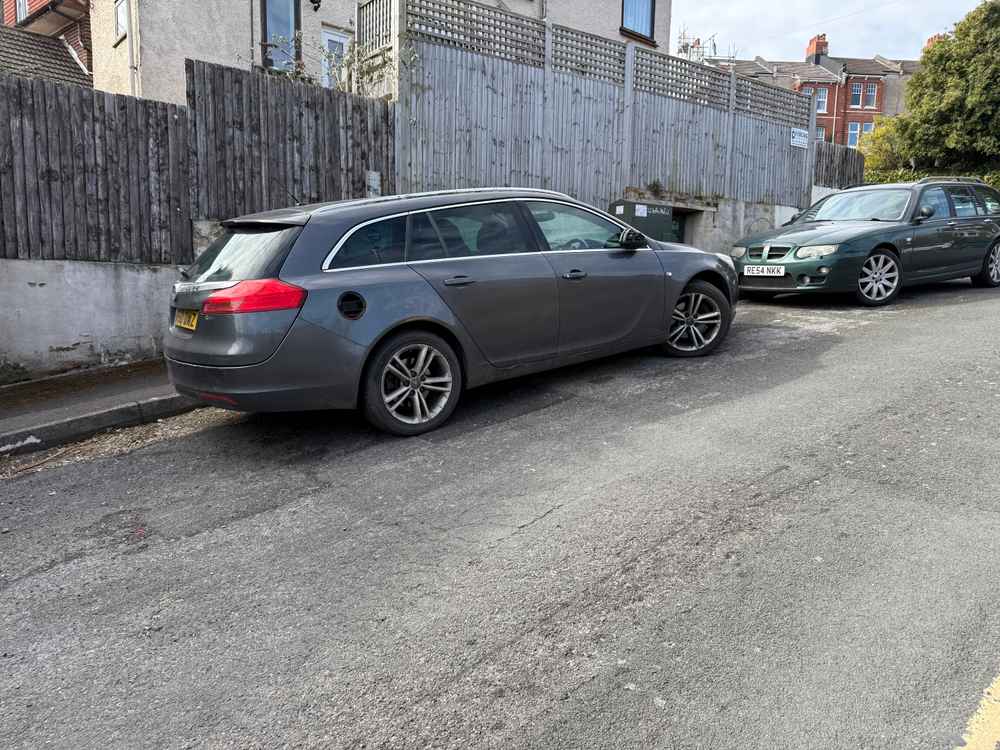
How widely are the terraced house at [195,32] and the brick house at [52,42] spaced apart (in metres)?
0.03

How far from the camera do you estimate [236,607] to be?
3.25 meters

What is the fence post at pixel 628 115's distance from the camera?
38.6 ft

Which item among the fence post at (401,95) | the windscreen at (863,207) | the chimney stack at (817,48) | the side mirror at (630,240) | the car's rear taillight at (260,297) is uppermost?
the chimney stack at (817,48)

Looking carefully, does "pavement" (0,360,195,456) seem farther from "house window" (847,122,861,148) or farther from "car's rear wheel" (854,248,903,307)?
"house window" (847,122,861,148)

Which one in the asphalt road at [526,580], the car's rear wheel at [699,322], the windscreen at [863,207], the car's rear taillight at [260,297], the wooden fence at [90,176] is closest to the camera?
the asphalt road at [526,580]

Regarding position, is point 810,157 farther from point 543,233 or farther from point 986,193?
point 543,233

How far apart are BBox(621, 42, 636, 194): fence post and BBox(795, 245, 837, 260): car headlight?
3488 mm

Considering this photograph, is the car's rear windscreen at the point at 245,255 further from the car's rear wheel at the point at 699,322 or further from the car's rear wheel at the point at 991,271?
the car's rear wheel at the point at 991,271

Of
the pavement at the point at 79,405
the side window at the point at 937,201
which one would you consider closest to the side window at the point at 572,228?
the pavement at the point at 79,405

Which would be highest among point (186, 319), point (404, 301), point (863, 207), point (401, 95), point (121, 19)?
point (121, 19)

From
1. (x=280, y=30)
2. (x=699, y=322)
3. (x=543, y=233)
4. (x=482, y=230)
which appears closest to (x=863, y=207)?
(x=699, y=322)

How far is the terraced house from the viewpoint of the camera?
1232cm

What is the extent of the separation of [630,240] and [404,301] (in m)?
2.31

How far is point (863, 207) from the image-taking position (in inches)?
393
